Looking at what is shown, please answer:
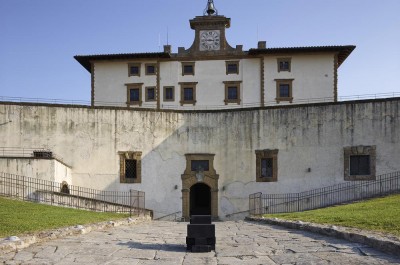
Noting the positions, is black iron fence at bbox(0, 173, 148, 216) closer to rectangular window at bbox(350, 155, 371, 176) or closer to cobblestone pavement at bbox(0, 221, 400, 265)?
cobblestone pavement at bbox(0, 221, 400, 265)

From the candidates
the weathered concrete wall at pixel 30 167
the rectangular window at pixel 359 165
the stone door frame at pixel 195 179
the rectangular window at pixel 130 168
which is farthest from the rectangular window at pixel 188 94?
the rectangular window at pixel 359 165

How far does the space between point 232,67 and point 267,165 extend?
34.3ft

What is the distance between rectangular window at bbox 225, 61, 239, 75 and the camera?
103 feet

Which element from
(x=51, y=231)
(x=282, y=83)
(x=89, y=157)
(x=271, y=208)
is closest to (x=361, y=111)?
(x=271, y=208)

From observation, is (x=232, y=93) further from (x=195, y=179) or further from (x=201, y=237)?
(x=201, y=237)

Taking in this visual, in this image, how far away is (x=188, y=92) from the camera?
31641mm

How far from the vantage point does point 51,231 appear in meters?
9.30

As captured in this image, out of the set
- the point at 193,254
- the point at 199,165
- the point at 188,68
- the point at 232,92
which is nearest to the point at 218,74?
the point at 232,92

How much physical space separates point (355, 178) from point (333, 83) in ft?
33.8

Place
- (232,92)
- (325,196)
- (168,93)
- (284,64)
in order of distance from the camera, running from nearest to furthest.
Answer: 1. (325,196)
2. (284,64)
3. (232,92)
4. (168,93)

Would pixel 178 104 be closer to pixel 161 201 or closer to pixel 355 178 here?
pixel 161 201

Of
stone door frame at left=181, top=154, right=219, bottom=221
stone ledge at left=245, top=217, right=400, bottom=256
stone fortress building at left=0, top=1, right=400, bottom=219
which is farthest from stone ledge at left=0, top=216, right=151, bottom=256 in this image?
stone door frame at left=181, top=154, right=219, bottom=221

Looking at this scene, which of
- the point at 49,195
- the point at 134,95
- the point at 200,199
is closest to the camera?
the point at 49,195

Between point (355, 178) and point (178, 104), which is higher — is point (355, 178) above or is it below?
below
